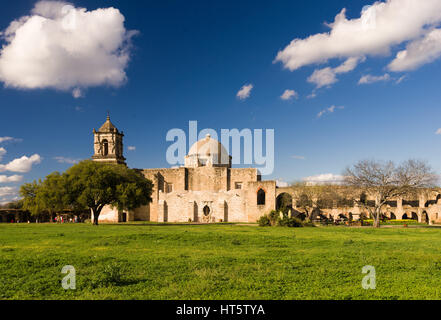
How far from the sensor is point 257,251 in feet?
39.3

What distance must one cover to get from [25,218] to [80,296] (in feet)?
168

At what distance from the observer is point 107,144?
51.7 m

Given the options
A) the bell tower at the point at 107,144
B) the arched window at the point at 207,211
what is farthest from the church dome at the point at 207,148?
the arched window at the point at 207,211

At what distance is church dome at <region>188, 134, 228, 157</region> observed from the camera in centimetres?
5694

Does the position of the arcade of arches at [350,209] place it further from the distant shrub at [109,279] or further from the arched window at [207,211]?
the distant shrub at [109,279]

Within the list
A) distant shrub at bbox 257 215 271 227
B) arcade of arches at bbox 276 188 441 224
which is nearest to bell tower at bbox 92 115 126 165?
arcade of arches at bbox 276 188 441 224

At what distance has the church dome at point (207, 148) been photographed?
56.9 m

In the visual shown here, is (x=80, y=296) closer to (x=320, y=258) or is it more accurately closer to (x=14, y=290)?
(x=14, y=290)

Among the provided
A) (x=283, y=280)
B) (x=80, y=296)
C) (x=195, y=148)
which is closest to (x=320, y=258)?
(x=283, y=280)

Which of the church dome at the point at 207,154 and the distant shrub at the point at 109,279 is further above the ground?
Answer: the church dome at the point at 207,154

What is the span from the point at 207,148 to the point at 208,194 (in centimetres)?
1396

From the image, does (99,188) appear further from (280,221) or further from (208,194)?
(208,194)

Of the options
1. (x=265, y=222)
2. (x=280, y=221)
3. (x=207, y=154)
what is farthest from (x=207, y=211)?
(x=280, y=221)
